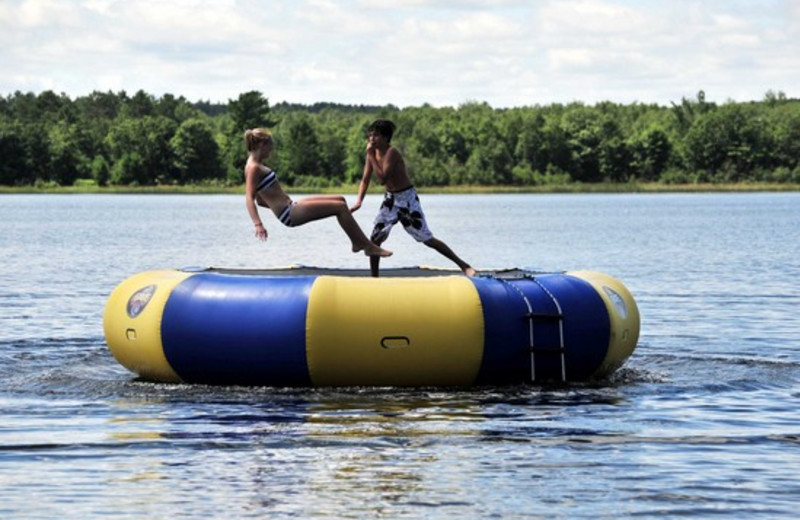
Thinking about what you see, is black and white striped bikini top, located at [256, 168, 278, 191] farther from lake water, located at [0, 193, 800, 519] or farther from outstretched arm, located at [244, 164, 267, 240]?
lake water, located at [0, 193, 800, 519]

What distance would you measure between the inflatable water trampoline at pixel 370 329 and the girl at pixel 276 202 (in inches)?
29.4

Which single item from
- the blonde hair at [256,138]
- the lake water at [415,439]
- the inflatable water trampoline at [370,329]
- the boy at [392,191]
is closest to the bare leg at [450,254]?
the boy at [392,191]

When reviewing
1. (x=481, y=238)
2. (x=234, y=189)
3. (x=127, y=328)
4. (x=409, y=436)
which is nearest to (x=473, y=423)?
(x=409, y=436)

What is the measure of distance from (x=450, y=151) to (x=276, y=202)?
135052 millimetres

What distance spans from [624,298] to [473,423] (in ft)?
9.27

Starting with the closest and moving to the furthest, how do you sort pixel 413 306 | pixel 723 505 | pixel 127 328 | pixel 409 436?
pixel 723 505 → pixel 409 436 → pixel 413 306 → pixel 127 328

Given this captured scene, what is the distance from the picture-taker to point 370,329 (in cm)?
1408

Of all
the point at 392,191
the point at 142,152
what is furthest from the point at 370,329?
the point at 142,152

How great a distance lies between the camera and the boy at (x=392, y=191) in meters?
15.6

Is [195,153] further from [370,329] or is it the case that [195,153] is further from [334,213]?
[370,329]

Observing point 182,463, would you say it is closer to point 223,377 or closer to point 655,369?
point 223,377

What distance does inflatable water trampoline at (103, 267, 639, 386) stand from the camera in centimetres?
1412

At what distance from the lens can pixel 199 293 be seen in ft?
47.8

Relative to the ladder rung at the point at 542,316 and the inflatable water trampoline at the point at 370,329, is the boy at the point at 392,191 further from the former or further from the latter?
the ladder rung at the point at 542,316
